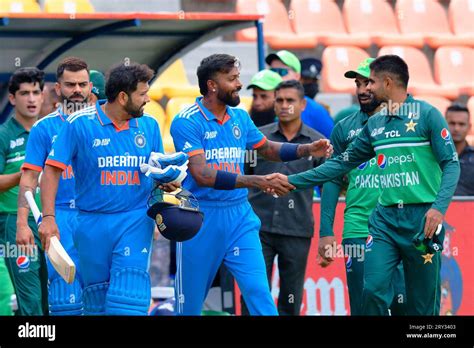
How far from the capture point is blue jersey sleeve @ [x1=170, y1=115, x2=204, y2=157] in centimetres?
955

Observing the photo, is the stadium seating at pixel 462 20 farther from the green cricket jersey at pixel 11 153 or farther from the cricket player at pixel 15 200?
the green cricket jersey at pixel 11 153

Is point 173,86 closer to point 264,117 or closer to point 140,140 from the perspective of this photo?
point 264,117

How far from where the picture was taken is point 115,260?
884 centimetres

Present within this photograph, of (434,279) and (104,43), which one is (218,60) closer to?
(434,279)

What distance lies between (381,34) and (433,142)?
9.92m

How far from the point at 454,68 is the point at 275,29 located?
2843mm

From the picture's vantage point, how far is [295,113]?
11.3 m

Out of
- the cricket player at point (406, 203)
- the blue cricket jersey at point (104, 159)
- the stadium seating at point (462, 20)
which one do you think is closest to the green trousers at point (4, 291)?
the blue cricket jersey at point (104, 159)

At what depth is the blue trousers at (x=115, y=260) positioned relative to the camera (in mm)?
8742

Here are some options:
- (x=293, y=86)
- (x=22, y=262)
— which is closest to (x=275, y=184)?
(x=293, y=86)

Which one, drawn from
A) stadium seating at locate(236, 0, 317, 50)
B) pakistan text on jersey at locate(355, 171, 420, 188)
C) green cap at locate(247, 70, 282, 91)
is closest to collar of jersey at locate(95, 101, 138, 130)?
pakistan text on jersey at locate(355, 171, 420, 188)

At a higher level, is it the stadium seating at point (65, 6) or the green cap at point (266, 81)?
the stadium seating at point (65, 6)

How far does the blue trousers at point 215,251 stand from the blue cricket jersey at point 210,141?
91mm
